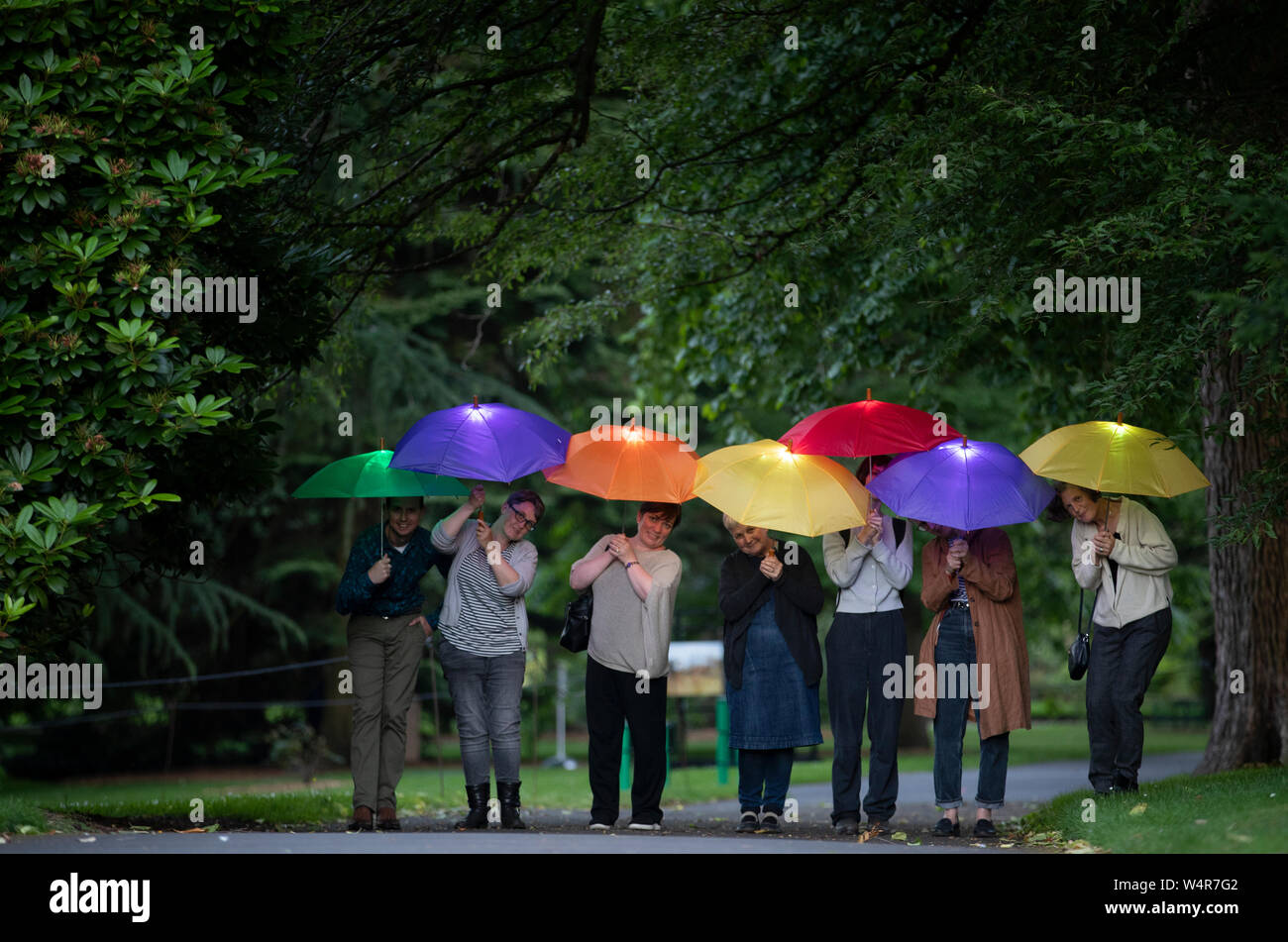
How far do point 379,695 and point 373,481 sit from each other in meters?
1.37

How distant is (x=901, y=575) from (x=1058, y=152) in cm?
269

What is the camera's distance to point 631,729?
910cm

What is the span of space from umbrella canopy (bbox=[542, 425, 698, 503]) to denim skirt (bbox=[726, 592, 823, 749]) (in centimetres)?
104

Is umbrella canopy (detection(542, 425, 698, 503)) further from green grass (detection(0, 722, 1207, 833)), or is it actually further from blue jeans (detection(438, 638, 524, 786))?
green grass (detection(0, 722, 1207, 833))

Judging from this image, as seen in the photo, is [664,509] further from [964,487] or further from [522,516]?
[964,487]

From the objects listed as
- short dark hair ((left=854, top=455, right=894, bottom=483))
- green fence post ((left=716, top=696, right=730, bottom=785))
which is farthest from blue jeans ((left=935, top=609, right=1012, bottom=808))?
green fence post ((left=716, top=696, right=730, bottom=785))

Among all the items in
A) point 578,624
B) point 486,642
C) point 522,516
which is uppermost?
point 522,516

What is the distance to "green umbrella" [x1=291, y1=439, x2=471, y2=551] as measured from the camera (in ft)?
29.5

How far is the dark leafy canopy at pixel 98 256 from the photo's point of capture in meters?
7.86

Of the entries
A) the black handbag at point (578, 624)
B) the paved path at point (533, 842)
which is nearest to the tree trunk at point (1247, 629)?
the paved path at point (533, 842)

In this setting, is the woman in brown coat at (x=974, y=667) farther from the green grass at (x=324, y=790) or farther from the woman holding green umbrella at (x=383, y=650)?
the green grass at (x=324, y=790)

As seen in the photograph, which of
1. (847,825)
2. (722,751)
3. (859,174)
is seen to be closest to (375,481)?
(847,825)

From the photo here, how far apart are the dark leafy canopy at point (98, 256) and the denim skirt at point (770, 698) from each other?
3.54 metres
